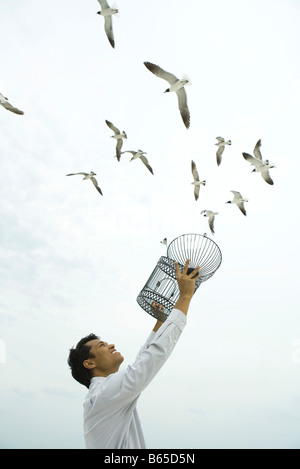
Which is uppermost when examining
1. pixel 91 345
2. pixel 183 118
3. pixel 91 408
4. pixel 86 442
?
pixel 183 118

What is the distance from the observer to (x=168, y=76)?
6.78 m

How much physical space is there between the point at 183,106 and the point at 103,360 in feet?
17.6

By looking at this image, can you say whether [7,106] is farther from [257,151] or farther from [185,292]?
[185,292]

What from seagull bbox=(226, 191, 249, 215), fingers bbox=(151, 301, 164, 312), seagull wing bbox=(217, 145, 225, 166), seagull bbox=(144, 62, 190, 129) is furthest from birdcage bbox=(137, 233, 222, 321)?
seagull wing bbox=(217, 145, 225, 166)

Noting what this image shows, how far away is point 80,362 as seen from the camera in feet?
10.1

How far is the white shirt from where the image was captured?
2.42 meters

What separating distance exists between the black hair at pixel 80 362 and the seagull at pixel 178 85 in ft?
16.2

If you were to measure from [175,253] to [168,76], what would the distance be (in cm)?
382

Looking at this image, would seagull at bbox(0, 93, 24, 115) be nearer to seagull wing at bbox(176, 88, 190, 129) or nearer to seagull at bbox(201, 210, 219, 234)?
seagull wing at bbox(176, 88, 190, 129)

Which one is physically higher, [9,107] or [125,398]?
[9,107]

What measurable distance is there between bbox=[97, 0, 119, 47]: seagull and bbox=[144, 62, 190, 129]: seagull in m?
1.52

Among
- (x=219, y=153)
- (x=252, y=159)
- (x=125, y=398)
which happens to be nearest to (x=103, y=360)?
(x=125, y=398)

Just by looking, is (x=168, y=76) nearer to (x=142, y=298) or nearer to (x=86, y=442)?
(x=142, y=298)
